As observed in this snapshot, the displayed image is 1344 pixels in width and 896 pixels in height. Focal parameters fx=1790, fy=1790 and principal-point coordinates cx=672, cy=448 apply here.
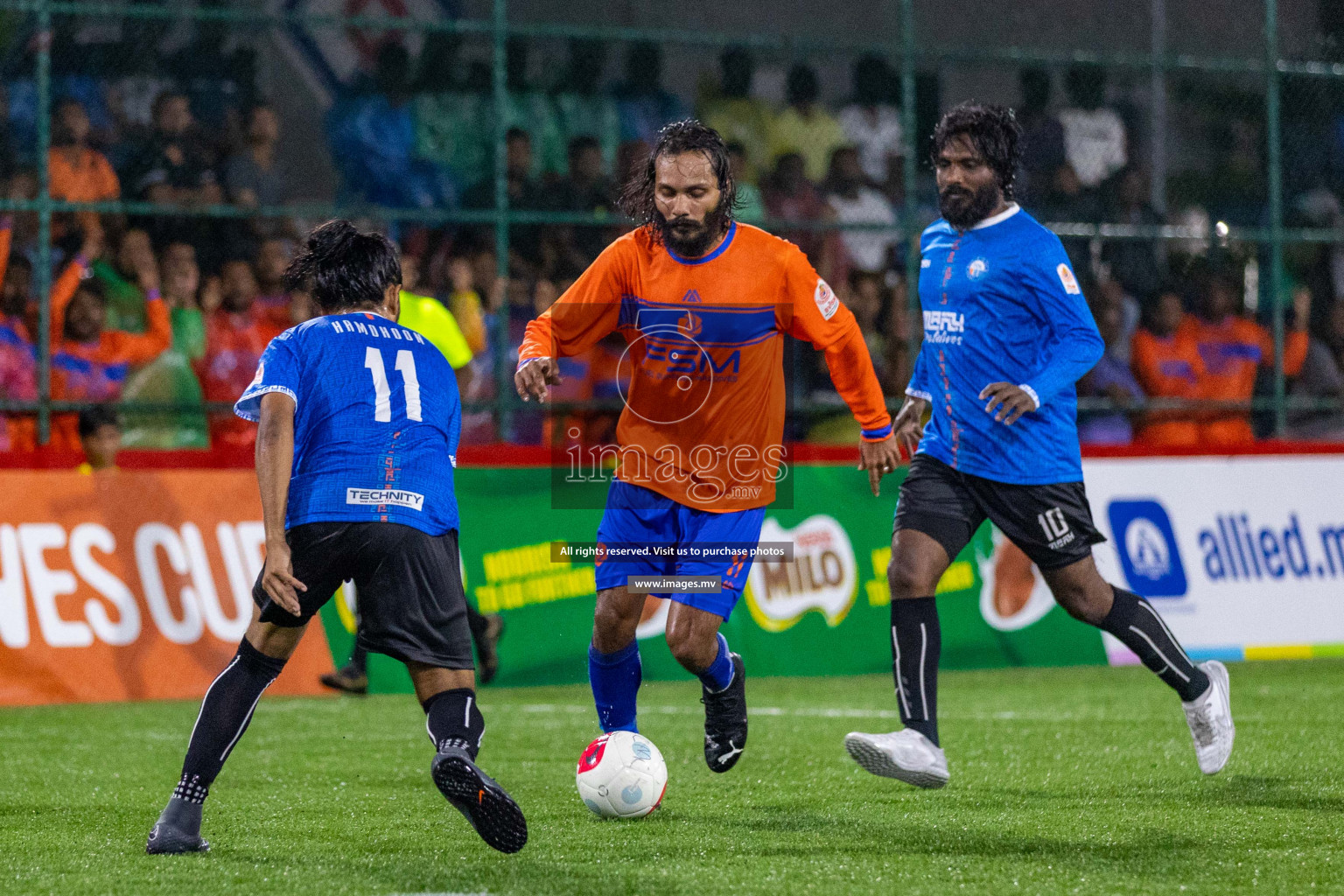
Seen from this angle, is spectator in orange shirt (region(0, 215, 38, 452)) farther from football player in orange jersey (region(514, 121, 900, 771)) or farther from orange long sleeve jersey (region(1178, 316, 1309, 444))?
orange long sleeve jersey (region(1178, 316, 1309, 444))

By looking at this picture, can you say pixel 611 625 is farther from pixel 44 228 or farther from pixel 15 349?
pixel 44 228

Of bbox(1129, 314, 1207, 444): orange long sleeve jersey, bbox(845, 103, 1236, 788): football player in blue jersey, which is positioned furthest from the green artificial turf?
bbox(1129, 314, 1207, 444): orange long sleeve jersey

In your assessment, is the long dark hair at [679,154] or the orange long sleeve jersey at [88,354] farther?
the orange long sleeve jersey at [88,354]

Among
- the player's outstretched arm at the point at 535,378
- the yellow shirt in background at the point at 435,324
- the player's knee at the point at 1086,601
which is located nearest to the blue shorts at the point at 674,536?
the player's outstretched arm at the point at 535,378

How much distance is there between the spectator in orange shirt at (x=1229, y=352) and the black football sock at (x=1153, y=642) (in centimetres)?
710

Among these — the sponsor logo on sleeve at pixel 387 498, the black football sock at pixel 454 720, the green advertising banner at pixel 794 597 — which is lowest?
the green advertising banner at pixel 794 597

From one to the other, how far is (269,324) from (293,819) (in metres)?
6.48

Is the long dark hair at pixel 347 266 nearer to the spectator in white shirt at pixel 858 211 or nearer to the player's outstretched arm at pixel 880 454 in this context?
the player's outstretched arm at pixel 880 454

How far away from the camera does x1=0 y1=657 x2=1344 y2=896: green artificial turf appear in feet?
15.0

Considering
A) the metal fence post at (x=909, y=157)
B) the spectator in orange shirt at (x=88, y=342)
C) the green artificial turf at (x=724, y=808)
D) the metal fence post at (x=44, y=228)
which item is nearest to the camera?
the green artificial turf at (x=724, y=808)

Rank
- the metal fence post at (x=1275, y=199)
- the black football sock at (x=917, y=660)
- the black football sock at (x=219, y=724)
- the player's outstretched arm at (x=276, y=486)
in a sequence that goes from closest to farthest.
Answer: the player's outstretched arm at (x=276, y=486), the black football sock at (x=219, y=724), the black football sock at (x=917, y=660), the metal fence post at (x=1275, y=199)

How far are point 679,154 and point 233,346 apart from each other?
6390 millimetres

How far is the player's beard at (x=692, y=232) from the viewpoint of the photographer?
575 centimetres

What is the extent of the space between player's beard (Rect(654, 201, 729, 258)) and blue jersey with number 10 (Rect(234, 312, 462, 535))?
44.9 inches
